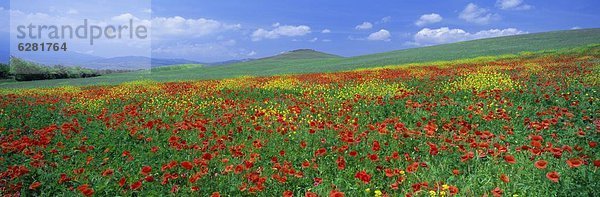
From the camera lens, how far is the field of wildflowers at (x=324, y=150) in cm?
471

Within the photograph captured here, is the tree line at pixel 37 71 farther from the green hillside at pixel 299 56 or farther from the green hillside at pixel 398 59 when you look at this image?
the green hillside at pixel 299 56

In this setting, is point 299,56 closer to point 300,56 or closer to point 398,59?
point 300,56

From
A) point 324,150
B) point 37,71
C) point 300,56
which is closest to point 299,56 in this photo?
point 300,56

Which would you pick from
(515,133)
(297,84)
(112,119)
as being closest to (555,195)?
(515,133)

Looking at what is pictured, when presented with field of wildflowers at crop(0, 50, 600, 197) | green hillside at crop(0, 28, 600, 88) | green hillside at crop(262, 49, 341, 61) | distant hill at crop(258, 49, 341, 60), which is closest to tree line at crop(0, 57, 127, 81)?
green hillside at crop(0, 28, 600, 88)

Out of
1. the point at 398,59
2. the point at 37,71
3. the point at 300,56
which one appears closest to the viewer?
the point at 398,59

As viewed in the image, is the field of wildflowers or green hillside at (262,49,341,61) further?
green hillside at (262,49,341,61)

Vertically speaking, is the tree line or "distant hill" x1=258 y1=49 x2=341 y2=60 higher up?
"distant hill" x1=258 y1=49 x2=341 y2=60

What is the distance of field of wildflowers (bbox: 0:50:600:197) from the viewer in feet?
15.4

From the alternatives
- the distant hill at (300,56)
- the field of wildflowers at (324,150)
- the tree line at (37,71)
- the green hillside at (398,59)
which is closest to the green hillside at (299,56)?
the distant hill at (300,56)

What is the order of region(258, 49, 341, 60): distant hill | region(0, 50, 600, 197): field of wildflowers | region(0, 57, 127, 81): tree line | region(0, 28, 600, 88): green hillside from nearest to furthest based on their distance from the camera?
region(0, 50, 600, 197): field of wildflowers → region(0, 28, 600, 88): green hillside → region(0, 57, 127, 81): tree line → region(258, 49, 341, 60): distant hill

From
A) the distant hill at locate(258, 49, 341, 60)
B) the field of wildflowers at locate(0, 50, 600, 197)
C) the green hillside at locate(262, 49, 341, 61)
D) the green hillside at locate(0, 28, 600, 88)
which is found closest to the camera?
the field of wildflowers at locate(0, 50, 600, 197)

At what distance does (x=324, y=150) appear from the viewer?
16.9 ft

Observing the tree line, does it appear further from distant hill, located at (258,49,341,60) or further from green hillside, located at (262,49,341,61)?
distant hill, located at (258,49,341,60)
